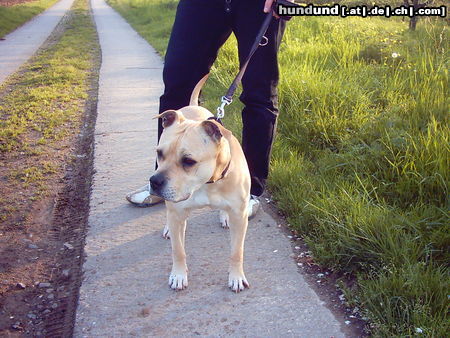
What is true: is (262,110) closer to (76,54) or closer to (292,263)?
(292,263)

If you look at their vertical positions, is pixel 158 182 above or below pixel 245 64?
below

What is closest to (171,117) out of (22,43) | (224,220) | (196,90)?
(196,90)

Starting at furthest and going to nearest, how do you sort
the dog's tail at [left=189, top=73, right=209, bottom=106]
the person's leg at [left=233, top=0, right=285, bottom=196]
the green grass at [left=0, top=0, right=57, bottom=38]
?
1. the green grass at [left=0, top=0, right=57, bottom=38]
2. the dog's tail at [left=189, top=73, right=209, bottom=106]
3. the person's leg at [left=233, top=0, right=285, bottom=196]

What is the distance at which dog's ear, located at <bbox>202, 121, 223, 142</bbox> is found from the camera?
2100 mm

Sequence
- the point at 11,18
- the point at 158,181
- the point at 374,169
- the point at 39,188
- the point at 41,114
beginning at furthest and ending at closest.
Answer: the point at 11,18, the point at 41,114, the point at 39,188, the point at 374,169, the point at 158,181

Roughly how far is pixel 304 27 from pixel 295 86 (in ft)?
11.7

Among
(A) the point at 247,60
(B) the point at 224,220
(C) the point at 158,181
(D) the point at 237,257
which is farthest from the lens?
(B) the point at 224,220

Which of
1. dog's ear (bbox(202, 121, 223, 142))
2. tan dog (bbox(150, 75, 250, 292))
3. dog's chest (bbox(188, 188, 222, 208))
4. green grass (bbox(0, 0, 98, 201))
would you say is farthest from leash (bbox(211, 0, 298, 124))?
green grass (bbox(0, 0, 98, 201))

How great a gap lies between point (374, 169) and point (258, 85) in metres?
1.05

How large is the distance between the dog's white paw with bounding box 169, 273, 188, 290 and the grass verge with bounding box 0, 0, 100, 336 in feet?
1.71

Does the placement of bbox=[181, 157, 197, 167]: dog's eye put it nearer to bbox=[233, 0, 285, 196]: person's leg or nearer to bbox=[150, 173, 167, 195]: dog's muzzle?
bbox=[150, 173, 167, 195]: dog's muzzle

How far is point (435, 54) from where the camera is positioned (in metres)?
4.74

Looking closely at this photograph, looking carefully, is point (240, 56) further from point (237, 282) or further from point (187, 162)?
point (237, 282)

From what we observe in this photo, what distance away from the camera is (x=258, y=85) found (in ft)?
9.00
